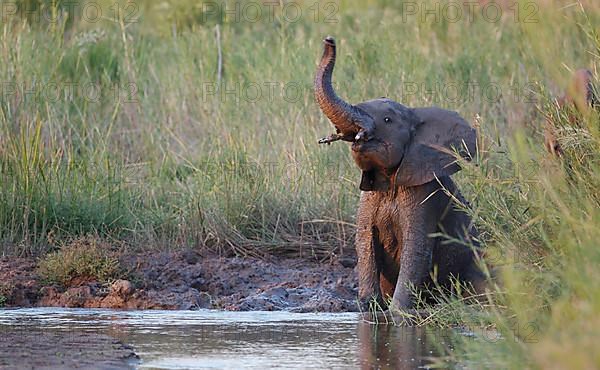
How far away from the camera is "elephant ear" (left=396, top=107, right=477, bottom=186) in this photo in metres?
8.30

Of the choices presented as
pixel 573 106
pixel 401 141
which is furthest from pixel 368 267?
pixel 573 106

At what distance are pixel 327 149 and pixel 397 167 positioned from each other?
253 centimetres

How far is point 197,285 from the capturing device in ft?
29.9

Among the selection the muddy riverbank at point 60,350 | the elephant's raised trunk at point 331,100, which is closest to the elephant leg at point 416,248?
the elephant's raised trunk at point 331,100

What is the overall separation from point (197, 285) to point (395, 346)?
2.60 metres

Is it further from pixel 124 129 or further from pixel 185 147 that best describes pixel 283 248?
pixel 124 129

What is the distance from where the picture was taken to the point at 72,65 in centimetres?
1343

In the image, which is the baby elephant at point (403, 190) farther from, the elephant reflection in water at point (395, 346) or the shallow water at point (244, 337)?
the elephant reflection in water at point (395, 346)

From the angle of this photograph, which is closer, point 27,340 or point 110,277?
point 27,340

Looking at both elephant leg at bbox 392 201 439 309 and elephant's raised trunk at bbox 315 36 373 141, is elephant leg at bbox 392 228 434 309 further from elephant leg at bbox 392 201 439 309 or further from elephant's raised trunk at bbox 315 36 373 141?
elephant's raised trunk at bbox 315 36 373 141

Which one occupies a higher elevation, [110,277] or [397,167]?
[397,167]

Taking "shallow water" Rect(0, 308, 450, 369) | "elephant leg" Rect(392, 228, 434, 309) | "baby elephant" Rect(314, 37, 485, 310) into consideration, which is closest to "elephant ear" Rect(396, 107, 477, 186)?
"baby elephant" Rect(314, 37, 485, 310)

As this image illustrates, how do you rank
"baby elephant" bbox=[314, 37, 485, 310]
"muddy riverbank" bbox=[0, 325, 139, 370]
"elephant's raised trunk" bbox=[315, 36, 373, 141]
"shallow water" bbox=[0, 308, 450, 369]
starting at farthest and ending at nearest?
"baby elephant" bbox=[314, 37, 485, 310], "elephant's raised trunk" bbox=[315, 36, 373, 141], "shallow water" bbox=[0, 308, 450, 369], "muddy riverbank" bbox=[0, 325, 139, 370]

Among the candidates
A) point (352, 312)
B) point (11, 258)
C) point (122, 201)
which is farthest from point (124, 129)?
point (352, 312)
